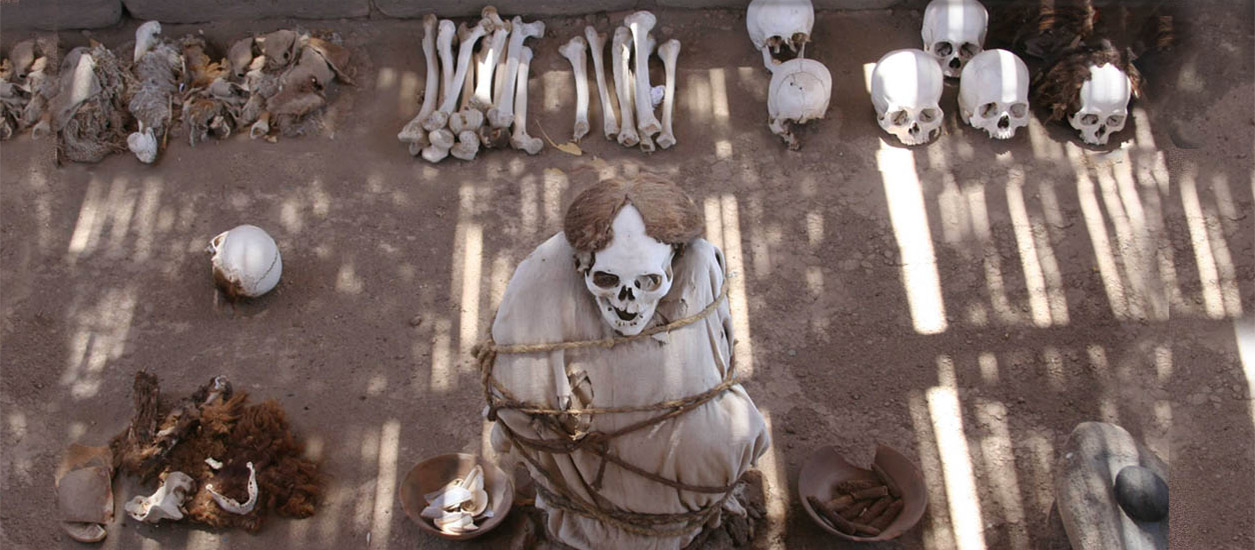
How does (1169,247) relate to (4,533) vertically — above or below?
above

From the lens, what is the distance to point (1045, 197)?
18.7 feet

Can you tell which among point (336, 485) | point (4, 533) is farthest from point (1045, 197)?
point (4, 533)

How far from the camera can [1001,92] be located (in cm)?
586

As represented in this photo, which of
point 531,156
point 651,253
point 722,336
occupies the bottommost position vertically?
point 722,336

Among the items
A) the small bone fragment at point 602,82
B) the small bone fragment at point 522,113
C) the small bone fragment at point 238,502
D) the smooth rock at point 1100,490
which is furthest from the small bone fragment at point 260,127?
the smooth rock at point 1100,490

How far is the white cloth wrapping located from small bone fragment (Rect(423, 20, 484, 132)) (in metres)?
2.82

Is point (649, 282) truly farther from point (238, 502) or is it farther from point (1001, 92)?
point (1001, 92)

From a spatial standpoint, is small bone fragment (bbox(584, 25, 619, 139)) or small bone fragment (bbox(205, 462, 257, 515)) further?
small bone fragment (bbox(584, 25, 619, 139))

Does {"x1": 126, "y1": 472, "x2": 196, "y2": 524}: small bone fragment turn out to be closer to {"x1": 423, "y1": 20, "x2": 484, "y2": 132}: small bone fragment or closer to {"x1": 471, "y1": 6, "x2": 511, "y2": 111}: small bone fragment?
{"x1": 423, "y1": 20, "x2": 484, "y2": 132}: small bone fragment

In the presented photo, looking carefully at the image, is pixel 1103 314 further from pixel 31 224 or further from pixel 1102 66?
pixel 31 224

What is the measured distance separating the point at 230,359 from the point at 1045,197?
14.1 feet

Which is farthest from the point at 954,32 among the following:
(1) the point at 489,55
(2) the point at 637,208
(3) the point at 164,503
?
(3) the point at 164,503

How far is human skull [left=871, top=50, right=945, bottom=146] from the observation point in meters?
5.86

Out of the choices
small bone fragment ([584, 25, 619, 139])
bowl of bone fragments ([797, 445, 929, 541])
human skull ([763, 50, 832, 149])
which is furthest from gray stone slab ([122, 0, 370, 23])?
bowl of bone fragments ([797, 445, 929, 541])
